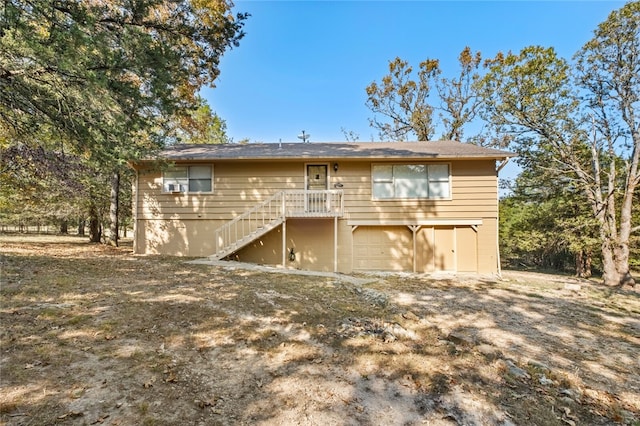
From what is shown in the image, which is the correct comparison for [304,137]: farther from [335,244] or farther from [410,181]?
[335,244]

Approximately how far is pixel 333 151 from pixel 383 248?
154 inches

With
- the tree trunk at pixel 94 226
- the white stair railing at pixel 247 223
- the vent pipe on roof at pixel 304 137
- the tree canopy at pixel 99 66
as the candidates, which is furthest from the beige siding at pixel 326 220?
the tree trunk at pixel 94 226

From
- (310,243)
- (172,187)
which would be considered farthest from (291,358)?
(172,187)

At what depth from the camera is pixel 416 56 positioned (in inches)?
739

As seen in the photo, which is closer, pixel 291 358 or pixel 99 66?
pixel 291 358

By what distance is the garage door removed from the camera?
409 inches

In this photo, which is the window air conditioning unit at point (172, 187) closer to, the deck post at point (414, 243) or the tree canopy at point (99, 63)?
the tree canopy at point (99, 63)

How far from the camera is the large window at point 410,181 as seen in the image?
10352 millimetres

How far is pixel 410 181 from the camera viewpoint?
10445 millimetres

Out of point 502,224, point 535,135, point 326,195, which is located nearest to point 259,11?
point 326,195

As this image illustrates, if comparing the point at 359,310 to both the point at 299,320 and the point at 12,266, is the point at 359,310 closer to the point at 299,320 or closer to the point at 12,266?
the point at 299,320

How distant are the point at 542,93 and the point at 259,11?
11.6m

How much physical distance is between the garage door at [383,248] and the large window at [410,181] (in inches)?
47.6

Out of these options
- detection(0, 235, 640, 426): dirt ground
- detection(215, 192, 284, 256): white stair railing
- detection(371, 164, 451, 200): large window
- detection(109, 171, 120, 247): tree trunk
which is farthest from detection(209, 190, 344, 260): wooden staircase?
detection(109, 171, 120, 247): tree trunk
